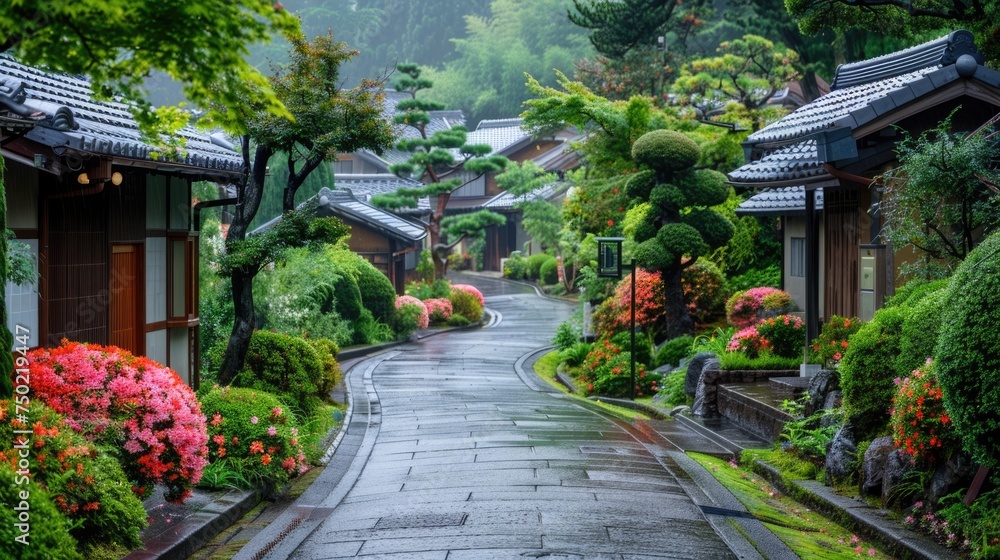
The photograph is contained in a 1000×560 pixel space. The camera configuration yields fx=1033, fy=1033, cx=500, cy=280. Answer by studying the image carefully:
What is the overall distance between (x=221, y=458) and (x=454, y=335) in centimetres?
2779

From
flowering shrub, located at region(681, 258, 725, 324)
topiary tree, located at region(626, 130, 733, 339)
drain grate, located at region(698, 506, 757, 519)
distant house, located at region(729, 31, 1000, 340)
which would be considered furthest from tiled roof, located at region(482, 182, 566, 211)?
drain grate, located at region(698, 506, 757, 519)

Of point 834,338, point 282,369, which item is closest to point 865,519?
point 834,338

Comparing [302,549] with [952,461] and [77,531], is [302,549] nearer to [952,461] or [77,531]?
[77,531]

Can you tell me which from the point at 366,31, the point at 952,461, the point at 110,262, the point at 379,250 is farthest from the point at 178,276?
the point at 366,31

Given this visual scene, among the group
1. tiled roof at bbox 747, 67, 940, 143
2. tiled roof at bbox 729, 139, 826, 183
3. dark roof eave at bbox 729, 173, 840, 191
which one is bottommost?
dark roof eave at bbox 729, 173, 840, 191

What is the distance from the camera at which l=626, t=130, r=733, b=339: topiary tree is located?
22750 mm

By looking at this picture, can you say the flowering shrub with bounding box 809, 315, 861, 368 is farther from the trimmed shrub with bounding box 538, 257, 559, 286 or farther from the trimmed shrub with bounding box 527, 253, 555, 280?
the trimmed shrub with bounding box 527, 253, 555, 280

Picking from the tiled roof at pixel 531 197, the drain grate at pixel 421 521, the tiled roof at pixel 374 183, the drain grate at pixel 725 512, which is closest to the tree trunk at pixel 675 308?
the drain grate at pixel 725 512

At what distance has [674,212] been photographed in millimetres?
23625

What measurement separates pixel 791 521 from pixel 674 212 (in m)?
13.6

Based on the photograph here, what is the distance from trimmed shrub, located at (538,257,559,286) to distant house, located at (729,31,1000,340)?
124 ft

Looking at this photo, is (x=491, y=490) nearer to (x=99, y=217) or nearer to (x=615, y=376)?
(x=99, y=217)

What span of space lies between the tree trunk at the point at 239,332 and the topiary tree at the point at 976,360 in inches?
403

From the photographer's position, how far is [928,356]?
1045cm
